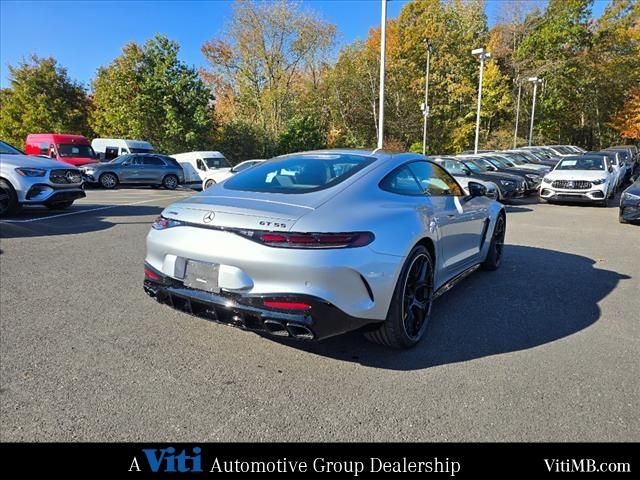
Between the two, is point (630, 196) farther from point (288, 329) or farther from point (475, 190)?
point (288, 329)

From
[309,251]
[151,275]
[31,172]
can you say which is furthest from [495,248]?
[31,172]

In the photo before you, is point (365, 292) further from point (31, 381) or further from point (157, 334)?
point (31, 381)

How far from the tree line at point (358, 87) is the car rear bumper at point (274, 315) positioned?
24937mm

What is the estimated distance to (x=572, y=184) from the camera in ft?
41.0

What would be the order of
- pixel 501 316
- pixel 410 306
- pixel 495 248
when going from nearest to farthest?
pixel 410 306, pixel 501 316, pixel 495 248

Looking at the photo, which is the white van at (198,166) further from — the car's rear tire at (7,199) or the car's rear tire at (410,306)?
the car's rear tire at (410,306)

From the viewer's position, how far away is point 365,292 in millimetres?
2764

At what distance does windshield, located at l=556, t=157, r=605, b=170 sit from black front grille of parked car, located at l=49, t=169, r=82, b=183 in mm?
13233

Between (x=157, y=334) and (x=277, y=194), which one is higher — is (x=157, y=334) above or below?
below

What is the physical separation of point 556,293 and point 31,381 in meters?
4.79

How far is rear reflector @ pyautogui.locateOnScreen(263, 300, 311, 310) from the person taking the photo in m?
2.61

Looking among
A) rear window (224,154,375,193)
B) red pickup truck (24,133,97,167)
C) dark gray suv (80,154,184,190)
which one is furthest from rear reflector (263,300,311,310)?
red pickup truck (24,133,97,167)

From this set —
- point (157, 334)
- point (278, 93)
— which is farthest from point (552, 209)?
point (278, 93)
